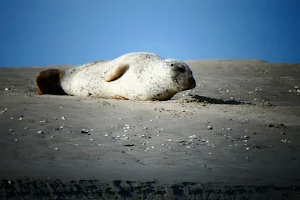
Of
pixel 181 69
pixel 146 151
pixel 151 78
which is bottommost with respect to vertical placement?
pixel 146 151

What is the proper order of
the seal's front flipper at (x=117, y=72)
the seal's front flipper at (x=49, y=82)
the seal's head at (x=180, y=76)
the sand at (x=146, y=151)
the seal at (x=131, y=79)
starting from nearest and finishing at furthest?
the sand at (x=146, y=151)
the seal's head at (x=180, y=76)
the seal at (x=131, y=79)
the seal's front flipper at (x=117, y=72)
the seal's front flipper at (x=49, y=82)

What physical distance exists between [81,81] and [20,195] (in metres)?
5.47

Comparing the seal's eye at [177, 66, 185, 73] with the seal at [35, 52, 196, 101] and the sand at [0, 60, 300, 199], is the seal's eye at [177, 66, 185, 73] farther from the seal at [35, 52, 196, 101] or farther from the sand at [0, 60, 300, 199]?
the sand at [0, 60, 300, 199]

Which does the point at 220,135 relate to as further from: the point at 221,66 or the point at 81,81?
the point at 221,66

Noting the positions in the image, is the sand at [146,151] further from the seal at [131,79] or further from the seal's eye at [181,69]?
the seal's eye at [181,69]

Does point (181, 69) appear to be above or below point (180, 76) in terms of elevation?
above

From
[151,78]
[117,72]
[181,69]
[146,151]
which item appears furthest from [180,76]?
[146,151]

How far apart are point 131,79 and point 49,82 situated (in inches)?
87.1

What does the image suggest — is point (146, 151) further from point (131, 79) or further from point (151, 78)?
point (131, 79)

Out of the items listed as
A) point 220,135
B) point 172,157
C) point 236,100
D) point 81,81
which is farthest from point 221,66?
point 172,157

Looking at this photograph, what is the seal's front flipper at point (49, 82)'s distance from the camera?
7832 millimetres

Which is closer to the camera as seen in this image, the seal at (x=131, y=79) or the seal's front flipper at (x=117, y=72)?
the seal at (x=131, y=79)

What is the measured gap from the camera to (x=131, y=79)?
6758 mm

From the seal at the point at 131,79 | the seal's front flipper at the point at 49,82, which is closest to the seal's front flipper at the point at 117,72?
the seal at the point at 131,79
